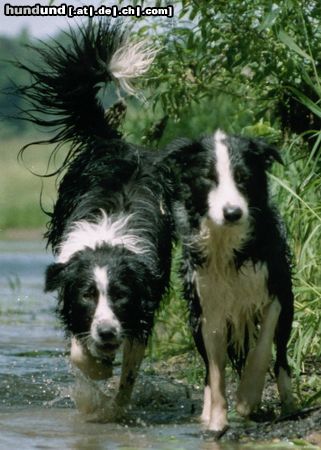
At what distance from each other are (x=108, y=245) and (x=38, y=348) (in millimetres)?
3421

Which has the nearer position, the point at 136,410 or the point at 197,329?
the point at 197,329

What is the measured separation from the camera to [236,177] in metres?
6.62

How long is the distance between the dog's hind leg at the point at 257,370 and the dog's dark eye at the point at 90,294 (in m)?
0.95

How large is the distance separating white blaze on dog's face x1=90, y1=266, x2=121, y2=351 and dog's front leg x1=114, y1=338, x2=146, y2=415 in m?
0.48

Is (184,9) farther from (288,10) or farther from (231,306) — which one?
(231,306)

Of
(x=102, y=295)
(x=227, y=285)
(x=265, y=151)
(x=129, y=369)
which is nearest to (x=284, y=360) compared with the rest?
(x=227, y=285)

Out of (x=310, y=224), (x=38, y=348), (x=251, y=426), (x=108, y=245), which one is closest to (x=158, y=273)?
(x=108, y=245)

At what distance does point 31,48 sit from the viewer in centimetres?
882

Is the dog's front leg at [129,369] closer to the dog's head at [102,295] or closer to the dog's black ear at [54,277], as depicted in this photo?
the dog's head at [102,295]

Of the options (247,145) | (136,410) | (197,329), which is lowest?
(136,410)

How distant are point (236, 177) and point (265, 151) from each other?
393 millimetres

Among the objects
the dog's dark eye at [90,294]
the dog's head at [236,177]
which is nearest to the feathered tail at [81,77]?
the dog's dark eye at [90,294]

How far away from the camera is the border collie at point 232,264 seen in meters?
6.68

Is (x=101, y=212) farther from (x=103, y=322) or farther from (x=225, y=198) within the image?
(x=225, y=198)
